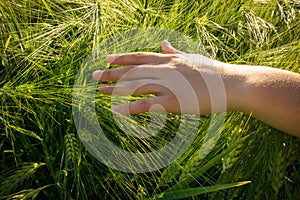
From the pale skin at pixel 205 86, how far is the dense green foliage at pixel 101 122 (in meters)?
0.04

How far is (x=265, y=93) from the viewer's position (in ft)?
3.29

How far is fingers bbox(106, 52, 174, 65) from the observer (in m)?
0.99

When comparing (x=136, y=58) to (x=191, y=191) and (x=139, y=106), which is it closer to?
(x=139, y=106)

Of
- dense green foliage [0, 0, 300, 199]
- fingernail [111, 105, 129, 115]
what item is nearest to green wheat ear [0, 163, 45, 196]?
dense green foliage [0, 0, 300, 199]

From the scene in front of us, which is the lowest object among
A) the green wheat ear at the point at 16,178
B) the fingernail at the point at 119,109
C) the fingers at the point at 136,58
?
the green wheat ear at the point at 16,178

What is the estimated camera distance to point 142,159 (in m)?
1.00

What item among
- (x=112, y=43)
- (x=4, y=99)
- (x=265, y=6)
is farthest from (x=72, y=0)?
(x=265, y=6)

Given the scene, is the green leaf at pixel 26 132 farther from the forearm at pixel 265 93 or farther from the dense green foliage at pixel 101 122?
the forearm at pixel 265 93

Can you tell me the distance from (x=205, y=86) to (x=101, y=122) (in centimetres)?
18

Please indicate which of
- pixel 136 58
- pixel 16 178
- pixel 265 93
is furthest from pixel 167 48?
pixel 16 178

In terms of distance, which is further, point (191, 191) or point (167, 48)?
point (167, 48)

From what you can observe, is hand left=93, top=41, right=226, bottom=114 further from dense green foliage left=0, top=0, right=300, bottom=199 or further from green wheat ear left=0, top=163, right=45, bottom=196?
green wheat ear left=0, top=163, right=45, bottom=196

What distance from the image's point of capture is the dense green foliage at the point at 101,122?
97cm

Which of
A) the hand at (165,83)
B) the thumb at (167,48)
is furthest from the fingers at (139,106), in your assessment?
the thumb at (167,48)
